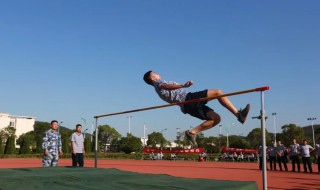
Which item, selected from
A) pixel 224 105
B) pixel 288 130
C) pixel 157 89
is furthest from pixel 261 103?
pixel 288 130

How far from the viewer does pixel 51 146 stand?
641 cm

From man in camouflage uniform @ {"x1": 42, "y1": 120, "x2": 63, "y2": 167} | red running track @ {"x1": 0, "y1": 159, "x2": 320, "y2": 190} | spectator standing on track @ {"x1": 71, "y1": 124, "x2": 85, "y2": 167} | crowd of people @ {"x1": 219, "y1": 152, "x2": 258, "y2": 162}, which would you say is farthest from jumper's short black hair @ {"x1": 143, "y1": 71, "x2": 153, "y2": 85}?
crowd of people @ {"x1": 219, "y1": 152, "x2": 258, "y2": 162}

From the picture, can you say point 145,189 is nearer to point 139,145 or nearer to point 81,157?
point 81,157

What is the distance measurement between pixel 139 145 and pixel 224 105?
38606 mm

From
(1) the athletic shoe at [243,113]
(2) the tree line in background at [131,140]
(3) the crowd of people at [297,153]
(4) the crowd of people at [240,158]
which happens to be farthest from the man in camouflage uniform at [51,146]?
(4) the crowd of people at [240,158]

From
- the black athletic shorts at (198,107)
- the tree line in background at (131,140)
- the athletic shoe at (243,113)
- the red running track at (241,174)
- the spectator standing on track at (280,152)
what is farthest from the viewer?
the tree line in background at (131,140)

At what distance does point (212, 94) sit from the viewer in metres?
Answer: 4.16

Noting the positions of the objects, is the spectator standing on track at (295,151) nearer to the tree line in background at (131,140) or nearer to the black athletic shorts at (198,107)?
the tree line in background at (131,140)

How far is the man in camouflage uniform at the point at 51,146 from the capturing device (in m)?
6.34

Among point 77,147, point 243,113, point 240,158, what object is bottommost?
point 240,158

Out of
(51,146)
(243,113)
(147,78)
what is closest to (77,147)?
(51,146)

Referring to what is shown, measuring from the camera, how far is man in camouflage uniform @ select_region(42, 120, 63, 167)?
634cm

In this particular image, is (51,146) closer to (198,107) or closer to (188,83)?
(198,107)

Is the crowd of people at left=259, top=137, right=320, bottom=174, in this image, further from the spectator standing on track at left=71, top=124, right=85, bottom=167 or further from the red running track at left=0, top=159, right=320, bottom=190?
the spectator standing on track at left=71, top=124, right=85, bottom=167
